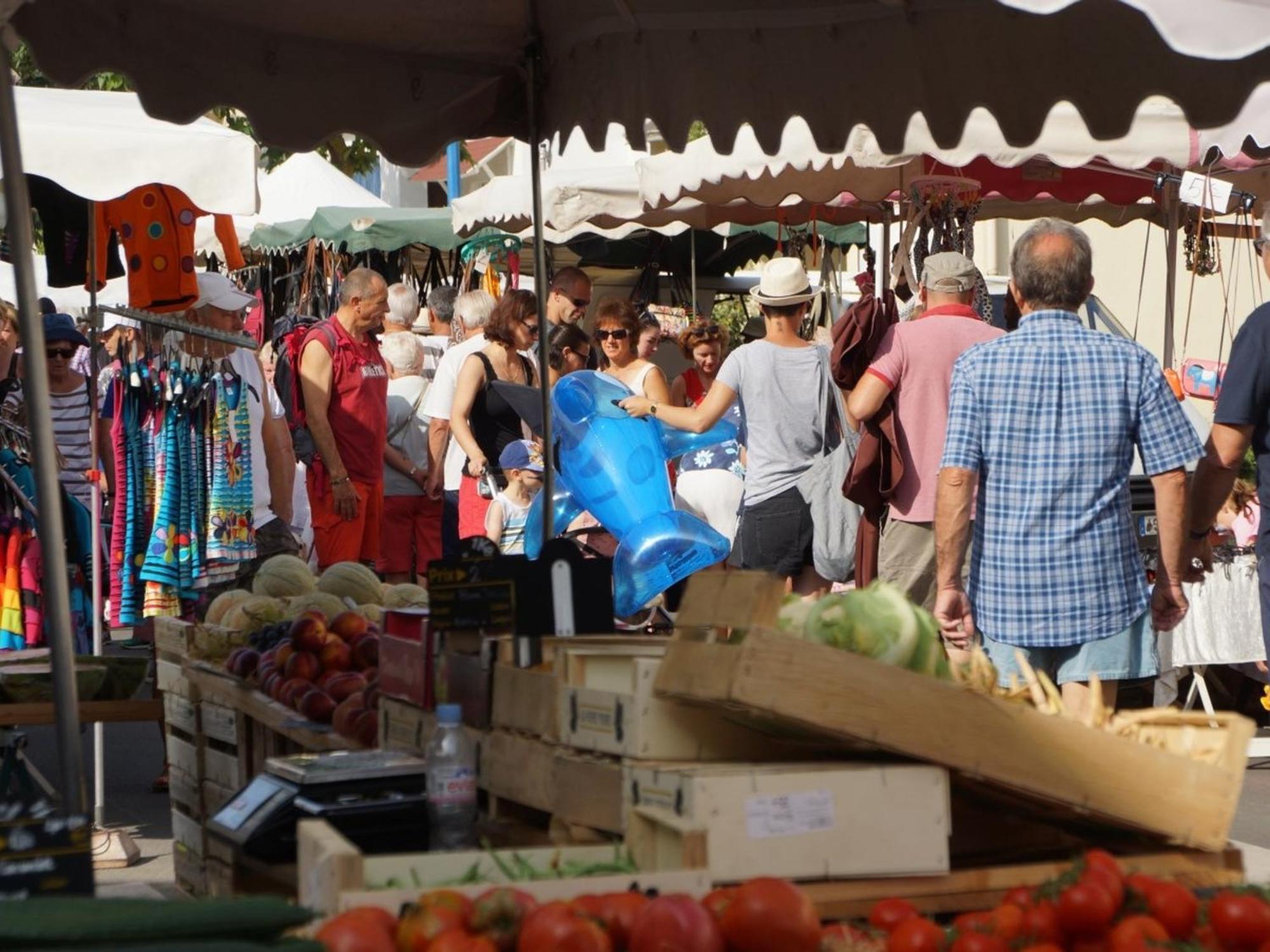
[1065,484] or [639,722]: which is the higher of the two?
[1065,484]

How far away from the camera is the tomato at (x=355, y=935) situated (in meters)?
2.45

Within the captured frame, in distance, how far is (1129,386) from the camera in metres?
5.16

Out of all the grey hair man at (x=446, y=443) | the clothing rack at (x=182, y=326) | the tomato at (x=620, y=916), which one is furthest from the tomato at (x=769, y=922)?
the grey hair man at (x=446, y=443)

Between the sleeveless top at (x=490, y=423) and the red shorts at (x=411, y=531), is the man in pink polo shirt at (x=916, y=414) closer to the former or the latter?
the sleeveless top at (x=490, y=423)

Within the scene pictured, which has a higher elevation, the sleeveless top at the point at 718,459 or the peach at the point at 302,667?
the sleeveless top at the point at 718,459

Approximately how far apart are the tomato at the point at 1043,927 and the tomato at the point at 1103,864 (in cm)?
13

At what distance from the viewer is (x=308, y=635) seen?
4.90m

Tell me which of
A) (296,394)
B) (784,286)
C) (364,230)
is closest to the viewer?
(784,286)

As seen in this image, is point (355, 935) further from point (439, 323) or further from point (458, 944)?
point (439, 323)

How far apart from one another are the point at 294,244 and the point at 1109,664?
38.2 feet

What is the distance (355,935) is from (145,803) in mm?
5361

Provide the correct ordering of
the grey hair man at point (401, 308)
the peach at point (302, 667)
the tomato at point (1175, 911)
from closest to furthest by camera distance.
→ the tomato at point (1175, 911)
the peach at point (302, 667)
the grey hair man at point (401, 308)

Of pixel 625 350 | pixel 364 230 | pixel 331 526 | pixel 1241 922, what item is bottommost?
pixel 1241 922

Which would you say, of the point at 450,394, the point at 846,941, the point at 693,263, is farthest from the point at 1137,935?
the point at 693,263
